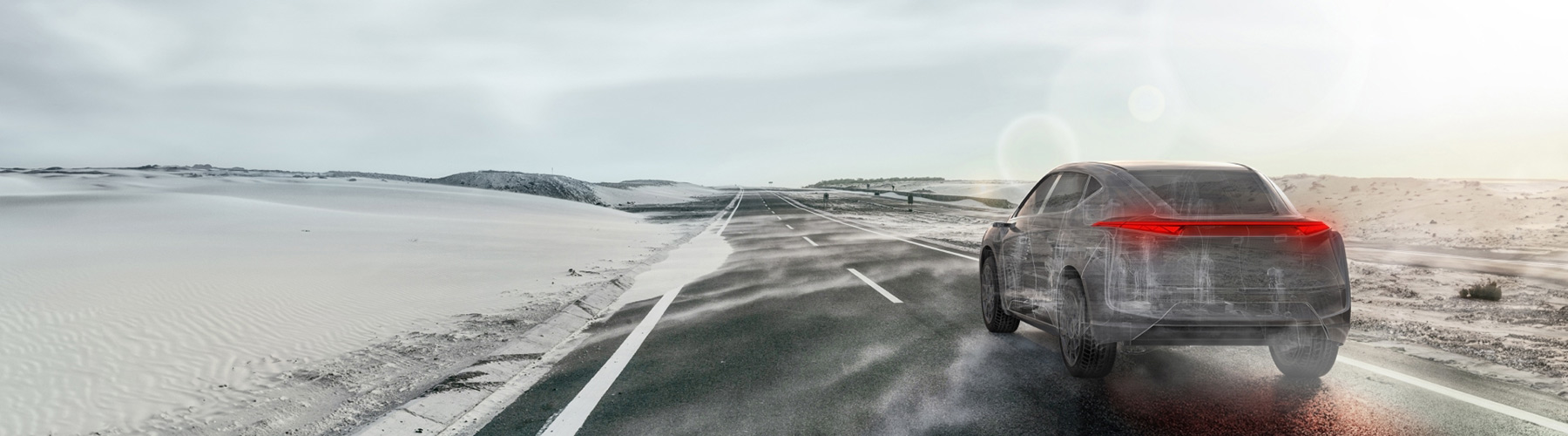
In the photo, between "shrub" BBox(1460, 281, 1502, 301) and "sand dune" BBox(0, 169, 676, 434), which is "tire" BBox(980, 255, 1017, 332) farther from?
"shrub" BBox(1460, 281, 1502, 301)

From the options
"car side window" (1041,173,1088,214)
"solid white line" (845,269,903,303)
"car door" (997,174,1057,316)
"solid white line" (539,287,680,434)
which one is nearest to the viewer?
"solid white line" (539,287,680,434)

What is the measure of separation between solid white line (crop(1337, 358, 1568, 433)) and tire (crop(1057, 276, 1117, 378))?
186 cm

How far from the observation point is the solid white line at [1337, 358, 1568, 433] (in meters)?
3.78

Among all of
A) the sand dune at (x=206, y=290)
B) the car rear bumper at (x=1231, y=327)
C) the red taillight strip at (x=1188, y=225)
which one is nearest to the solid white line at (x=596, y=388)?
the sand dune at (x=206, y=290)

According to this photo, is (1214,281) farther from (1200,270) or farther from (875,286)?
(875,286)

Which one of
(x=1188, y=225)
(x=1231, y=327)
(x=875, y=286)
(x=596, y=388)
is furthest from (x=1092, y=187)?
(x=875, y=286)

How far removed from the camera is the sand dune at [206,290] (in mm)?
4547

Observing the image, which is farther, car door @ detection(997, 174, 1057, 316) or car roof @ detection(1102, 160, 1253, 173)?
car door @ detection(997, 174, 1057, 316)

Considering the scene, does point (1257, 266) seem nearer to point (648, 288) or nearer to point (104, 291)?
point (648, 288)

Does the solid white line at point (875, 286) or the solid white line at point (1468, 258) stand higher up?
the solid white line at point (1468, 258)

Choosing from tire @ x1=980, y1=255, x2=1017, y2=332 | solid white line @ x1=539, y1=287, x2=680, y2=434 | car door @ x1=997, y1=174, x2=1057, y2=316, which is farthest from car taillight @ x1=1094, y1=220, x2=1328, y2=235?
solid white line @ x1=539, y1=287, x2=680, y2=434

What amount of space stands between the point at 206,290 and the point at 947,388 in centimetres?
730

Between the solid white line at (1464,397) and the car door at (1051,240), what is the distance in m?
2.14

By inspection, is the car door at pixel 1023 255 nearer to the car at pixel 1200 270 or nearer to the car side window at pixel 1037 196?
the car side window at pixel 1037 196
